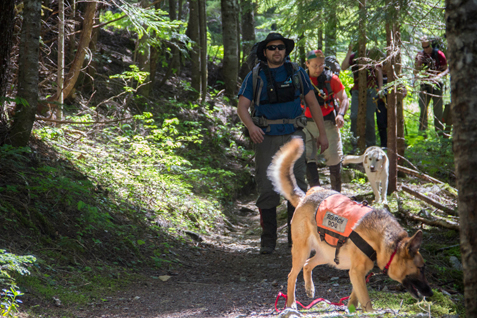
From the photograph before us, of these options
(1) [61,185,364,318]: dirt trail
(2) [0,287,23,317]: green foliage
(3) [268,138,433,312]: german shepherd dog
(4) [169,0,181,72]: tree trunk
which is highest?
(4) [169,0,181,72]: tree trunk

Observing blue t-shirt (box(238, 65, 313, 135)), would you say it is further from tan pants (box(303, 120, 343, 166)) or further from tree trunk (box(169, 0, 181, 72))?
tree trunk (box(169, 0, 181, 72))

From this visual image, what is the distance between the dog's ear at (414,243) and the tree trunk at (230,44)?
44.9 ft

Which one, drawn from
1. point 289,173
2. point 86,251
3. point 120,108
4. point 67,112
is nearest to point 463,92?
point 289,173

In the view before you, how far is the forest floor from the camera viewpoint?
3.85 metres

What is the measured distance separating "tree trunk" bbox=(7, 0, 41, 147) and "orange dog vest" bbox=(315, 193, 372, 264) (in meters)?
4.90

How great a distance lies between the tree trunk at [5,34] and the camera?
5.49 meters

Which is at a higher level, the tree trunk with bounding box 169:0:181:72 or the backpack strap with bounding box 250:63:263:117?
the tree trunk with bounding box 169:0:181:72

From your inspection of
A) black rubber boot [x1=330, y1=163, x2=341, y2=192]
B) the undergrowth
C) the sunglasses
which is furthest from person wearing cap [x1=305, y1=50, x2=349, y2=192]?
the undergrowth

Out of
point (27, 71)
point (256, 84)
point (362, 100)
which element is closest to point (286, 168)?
point (256, 84)

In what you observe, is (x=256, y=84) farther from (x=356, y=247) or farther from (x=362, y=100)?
(x=362, y=100)

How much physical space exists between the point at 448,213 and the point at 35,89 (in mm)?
7264

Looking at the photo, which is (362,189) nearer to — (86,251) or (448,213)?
(448,213)

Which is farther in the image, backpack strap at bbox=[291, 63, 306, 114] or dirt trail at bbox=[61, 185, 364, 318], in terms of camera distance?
backpack strap at bbox=[291, 63, 306, 114]

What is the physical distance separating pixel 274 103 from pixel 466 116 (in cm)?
375
